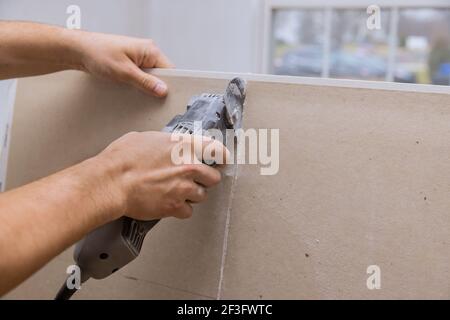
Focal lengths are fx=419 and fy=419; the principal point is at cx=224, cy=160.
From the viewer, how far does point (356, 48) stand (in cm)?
194

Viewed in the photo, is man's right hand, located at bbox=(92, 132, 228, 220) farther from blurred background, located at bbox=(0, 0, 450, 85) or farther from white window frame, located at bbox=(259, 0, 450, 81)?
white window frame, located at bbox=(259, 0, 450, 81)

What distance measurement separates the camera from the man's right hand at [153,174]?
0.57 m

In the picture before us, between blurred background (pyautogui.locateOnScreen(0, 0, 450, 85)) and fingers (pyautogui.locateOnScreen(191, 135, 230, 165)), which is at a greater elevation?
blurred background (pyautogui.locateOnScreen(0, 0, 450, 85))

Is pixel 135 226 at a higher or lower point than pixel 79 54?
lower

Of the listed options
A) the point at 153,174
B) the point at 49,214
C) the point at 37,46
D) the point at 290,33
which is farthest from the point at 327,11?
the point at 49,214

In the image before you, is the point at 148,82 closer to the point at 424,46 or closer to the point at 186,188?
the point at 186,188

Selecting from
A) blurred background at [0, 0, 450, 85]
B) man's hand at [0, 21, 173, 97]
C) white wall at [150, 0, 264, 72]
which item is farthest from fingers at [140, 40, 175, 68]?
white wall at [150, 0, 264, 72]

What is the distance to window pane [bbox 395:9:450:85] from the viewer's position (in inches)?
63.1

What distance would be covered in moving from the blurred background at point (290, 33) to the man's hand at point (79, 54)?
1.78ft

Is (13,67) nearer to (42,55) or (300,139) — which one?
(42,55)

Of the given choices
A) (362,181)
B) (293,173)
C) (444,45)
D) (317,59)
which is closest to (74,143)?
A: (293,173)

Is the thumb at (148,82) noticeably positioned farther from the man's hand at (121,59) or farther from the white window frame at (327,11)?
the white window frame at (327,11)

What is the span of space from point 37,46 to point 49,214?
0.46m
